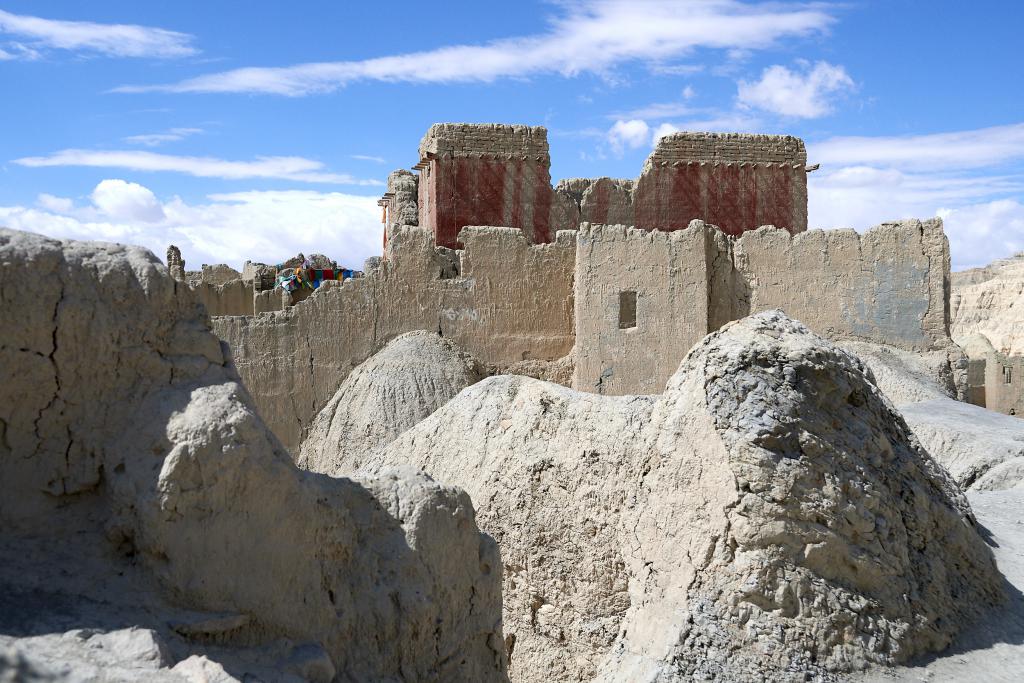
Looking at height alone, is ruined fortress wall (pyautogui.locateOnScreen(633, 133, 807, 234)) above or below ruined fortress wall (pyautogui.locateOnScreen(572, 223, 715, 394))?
above

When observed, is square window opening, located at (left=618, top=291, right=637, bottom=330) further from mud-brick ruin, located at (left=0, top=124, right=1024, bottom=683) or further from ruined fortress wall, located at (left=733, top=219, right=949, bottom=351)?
mud-brick ruin, located at (left=0, top=124, right=1024, bottom=683)

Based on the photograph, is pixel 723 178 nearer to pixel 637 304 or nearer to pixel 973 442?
pixel 637 304

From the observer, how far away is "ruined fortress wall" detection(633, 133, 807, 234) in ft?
58.2

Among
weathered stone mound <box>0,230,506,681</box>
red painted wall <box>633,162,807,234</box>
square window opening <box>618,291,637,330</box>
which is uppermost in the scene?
red painted wall <box>633,162,807,234</box>

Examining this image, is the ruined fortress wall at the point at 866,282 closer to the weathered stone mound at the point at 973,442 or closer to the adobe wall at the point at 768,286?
the adobe wall at the point at 768,286

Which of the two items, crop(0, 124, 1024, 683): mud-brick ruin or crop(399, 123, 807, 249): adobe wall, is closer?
crop(0, 124, 1024, 683): mud-brick ruin

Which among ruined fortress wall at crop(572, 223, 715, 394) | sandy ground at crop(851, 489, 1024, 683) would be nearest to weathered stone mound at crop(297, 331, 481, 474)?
→ ruined fortress wall at crop(572, 223, 715, 394)

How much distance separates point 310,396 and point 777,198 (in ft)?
26.3

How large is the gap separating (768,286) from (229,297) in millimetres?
8103

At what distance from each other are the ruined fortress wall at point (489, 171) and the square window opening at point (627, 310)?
3.94 metres

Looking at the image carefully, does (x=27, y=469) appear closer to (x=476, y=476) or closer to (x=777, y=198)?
(x=476, y=476)

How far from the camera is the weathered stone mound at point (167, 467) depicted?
379 cm

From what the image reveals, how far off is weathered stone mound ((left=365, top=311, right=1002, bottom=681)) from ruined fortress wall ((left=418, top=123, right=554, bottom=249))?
36.4ft

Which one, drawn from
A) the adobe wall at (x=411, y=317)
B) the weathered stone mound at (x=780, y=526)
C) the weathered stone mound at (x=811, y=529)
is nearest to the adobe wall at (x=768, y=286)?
the adobe wall at (x=411, y=317)
